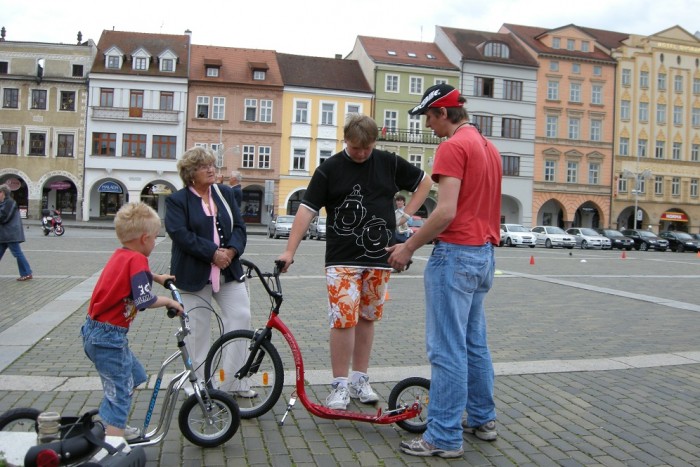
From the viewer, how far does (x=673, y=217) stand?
182ft

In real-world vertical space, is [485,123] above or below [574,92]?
below

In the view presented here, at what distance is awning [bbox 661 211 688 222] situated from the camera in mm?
55344

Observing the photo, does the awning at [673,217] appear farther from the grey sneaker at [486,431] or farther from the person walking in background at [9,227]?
the grey sneaker at [486,431]

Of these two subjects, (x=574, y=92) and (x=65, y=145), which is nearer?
(x=65, y=145)

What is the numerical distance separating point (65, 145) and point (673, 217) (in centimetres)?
4746

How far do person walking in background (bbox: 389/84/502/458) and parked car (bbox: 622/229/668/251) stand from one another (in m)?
43.5

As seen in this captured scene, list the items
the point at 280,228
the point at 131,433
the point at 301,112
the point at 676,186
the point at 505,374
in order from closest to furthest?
the point at 131,433
the point at 505,374
the point at 280,228
the point at 301,112
the point at 676,186

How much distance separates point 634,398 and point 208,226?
11.1 feet

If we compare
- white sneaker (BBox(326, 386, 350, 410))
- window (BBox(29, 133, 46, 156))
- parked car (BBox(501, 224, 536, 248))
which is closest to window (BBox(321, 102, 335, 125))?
parked car (BBox(501, 224, 536, 248))

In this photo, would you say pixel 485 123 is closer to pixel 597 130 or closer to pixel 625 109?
pixel 597 130

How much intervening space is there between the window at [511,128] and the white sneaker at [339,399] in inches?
2041

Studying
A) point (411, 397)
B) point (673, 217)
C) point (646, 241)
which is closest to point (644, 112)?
point (673, 217)

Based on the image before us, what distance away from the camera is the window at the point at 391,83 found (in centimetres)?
5200

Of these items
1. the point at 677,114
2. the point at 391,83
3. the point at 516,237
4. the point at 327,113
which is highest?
the point at 391,83
